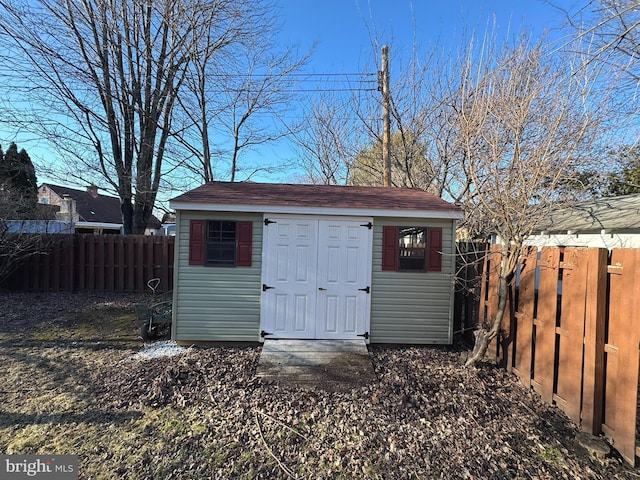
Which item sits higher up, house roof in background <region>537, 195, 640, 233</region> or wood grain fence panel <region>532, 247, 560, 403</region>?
house roof in background <region>537, 195, 640, 233</region>

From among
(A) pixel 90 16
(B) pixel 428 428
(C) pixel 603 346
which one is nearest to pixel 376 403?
(B) pixel 428 428

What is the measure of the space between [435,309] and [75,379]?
5869 mm

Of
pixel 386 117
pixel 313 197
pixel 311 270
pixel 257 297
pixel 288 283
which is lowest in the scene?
pixel 257 297

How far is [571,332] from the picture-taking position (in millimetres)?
3410

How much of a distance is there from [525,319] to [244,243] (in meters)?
4.56

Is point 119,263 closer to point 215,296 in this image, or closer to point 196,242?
point 196,242

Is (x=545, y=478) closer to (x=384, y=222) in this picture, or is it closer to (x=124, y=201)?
(x=384, y=222)

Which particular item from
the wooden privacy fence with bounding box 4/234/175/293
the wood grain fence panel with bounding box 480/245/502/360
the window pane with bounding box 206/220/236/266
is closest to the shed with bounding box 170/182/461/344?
the window pane with bounding box 206/220/236/266

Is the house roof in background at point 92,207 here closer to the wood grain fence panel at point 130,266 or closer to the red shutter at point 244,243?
the wood grain fence panel at point 130,266

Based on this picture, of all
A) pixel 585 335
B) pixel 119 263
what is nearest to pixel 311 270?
pixel 585 335

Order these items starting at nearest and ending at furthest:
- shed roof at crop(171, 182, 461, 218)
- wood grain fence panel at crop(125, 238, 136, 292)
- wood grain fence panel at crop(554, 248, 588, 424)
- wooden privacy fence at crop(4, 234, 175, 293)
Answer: wood grain fence panel at crop(554, 248, 588, 424) → shed roof at crop(171, 182, 461, 218) → wooden privacy fence at crop(4, 234, 175, 293) → wood grain fence panel at crop(125, 238, 136, 292)

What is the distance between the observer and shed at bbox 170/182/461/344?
5523 millimetres

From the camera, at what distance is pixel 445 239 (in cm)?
577

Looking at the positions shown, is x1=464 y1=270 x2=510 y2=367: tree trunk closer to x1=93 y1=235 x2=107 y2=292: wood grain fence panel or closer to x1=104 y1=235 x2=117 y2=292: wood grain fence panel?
x1=104 y1=235 x2=117 y2=292: wood grain fence panel
